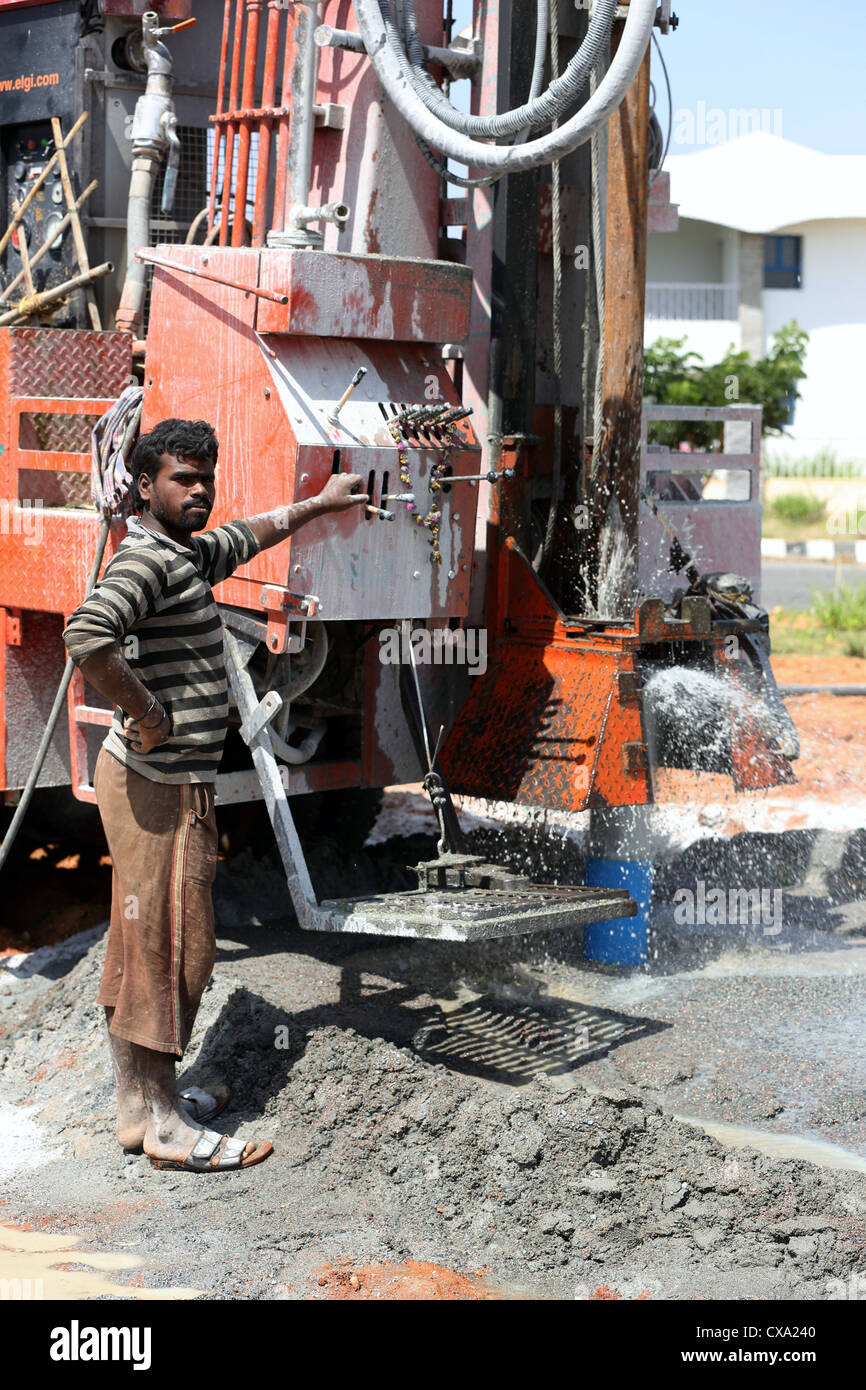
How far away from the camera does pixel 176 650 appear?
3938 millimetres

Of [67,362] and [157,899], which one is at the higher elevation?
[67,362]

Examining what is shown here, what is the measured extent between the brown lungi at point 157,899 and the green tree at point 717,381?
11514mm

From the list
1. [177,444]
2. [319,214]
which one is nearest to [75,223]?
[319,214]

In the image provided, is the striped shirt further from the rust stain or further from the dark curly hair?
the rust stain

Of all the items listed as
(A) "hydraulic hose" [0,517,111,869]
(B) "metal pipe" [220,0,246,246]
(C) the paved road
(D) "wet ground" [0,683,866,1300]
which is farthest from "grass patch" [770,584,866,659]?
(A) "hydraulic hose" [0,517,111,869]

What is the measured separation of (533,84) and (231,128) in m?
1.02

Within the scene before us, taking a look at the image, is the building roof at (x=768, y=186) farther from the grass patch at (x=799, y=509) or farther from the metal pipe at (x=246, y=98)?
the metal pipe at (x=246, y=98)

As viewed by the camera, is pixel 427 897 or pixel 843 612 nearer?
pixel 427 897

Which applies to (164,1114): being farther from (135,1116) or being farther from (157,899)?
(157,899)

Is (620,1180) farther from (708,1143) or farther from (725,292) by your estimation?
(725,292)

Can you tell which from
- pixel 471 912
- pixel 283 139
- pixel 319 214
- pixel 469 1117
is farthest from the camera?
pixel 283 139

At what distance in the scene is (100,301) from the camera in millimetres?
6117

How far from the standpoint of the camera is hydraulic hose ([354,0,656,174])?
14.0ft

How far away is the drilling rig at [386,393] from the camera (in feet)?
14.8
